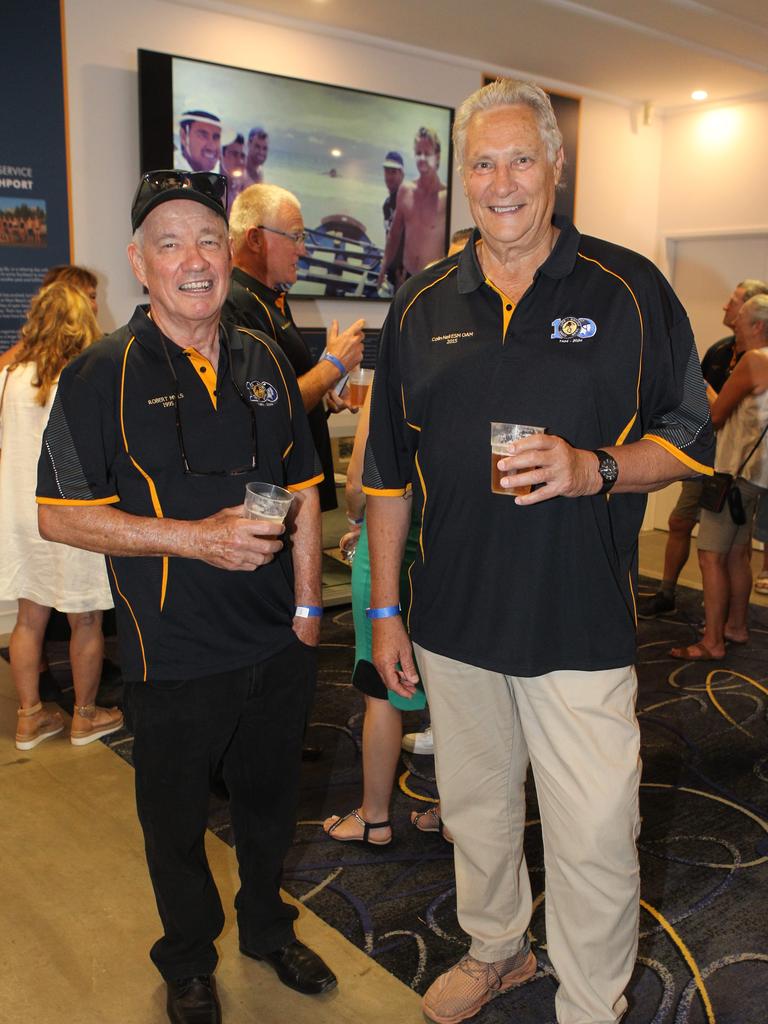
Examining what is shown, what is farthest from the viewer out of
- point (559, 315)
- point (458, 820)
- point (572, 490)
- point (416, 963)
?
point (416, 963)

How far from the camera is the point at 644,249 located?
745 cm

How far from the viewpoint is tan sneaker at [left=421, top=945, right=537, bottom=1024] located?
6.49 ft

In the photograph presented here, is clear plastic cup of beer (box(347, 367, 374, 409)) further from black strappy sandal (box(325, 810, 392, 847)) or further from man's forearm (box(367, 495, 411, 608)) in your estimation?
black strappy sandal (box(325, 810, 392, 847))

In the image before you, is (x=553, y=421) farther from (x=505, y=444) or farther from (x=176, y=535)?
(x=176, y=535)

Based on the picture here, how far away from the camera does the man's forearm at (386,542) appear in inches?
76.8

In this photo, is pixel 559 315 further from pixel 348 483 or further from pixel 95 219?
pixel 95 219

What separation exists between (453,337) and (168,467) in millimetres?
587

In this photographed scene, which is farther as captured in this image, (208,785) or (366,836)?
(366,836)

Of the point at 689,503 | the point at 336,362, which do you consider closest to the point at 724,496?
the point at 689,503

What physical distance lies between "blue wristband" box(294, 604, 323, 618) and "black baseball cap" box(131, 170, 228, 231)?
0.81 meters

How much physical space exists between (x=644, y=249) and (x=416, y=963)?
6.45 m

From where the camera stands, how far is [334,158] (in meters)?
5.43

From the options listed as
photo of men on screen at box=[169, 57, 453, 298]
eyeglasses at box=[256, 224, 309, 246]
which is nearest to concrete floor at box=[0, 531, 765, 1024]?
eyeglasses at box=[256, 224, 309, 246]

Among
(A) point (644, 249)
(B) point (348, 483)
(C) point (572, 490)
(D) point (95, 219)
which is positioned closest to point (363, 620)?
(B) point (348, 483)
